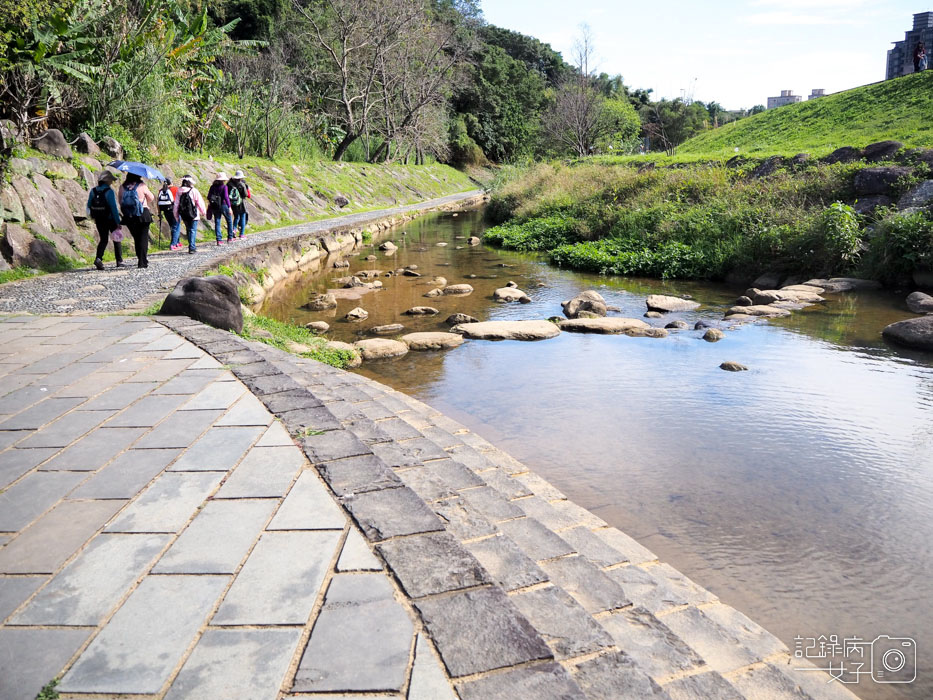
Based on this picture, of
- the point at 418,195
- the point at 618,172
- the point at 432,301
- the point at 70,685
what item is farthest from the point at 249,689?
the point at 418,195

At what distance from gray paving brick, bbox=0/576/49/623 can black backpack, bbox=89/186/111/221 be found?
9515mm

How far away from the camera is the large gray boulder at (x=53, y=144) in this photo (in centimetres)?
1265

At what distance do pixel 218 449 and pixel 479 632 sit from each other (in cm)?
216

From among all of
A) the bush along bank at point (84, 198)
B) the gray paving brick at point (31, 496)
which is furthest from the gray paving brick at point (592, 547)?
the bush along bank at point (84, 198)

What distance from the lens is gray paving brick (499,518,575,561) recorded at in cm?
331

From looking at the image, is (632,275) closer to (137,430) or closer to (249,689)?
(137,430)

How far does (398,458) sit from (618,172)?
2007 centimetres

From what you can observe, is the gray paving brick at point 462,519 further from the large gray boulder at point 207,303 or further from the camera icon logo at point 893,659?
the large gray boulder at point 207,303

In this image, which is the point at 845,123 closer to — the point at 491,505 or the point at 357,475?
the point at 491,505

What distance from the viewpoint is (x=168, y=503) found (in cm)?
308

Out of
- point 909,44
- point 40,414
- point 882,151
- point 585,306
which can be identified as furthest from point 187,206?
point 909,44

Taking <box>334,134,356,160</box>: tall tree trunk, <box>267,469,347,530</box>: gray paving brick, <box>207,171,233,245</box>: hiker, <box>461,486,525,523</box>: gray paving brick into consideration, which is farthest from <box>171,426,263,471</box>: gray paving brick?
<box>334,134,356,160</box>: tall tree trunk

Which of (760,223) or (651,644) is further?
(760,223)

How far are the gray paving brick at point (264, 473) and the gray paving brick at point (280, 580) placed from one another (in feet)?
1.50
